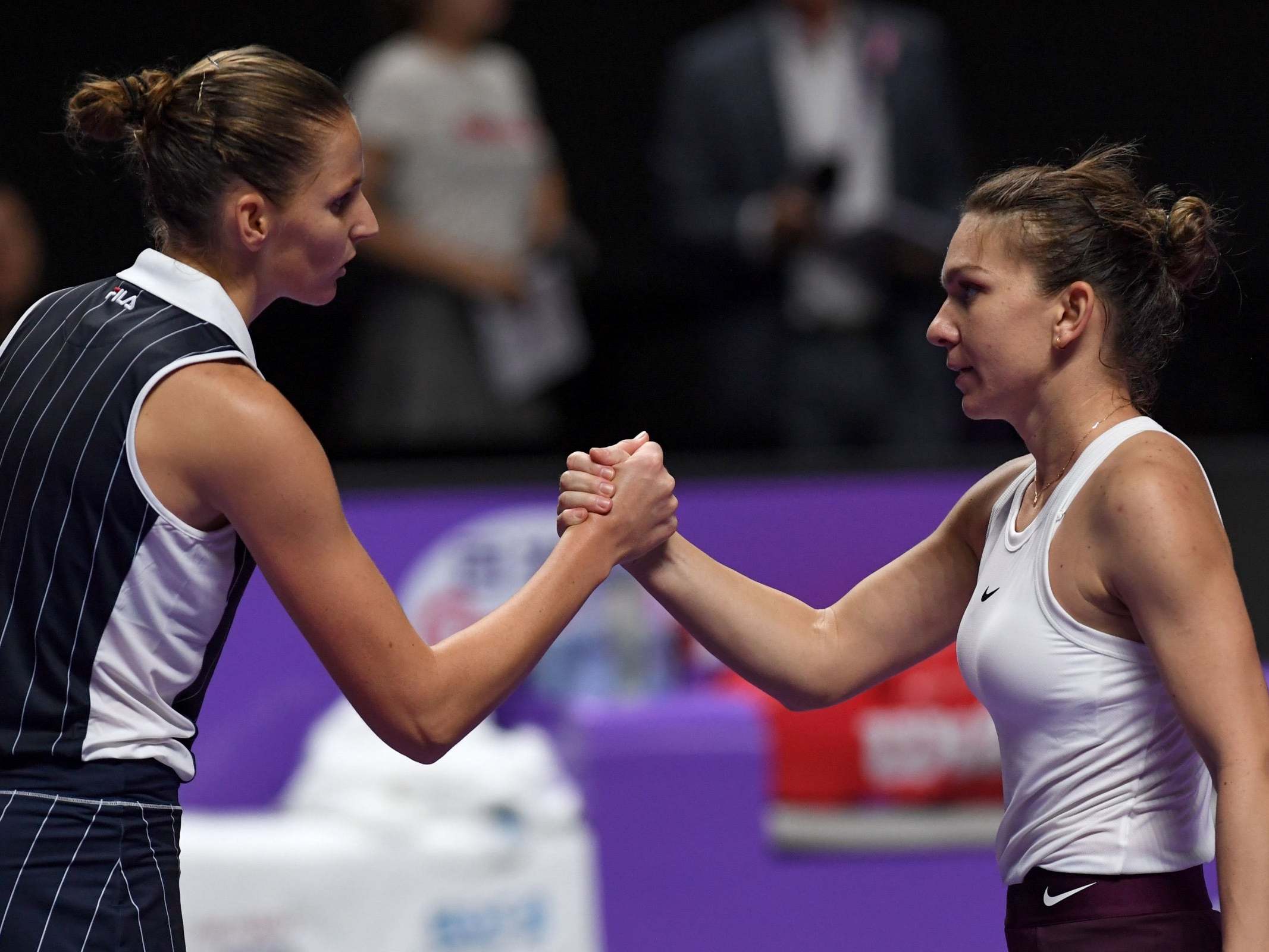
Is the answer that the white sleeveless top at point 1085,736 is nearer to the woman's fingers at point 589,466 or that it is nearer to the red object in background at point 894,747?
the woman's fingers at point 589,466

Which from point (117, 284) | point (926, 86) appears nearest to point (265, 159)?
point (117, 284)

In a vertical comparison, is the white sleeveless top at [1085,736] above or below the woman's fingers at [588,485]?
below

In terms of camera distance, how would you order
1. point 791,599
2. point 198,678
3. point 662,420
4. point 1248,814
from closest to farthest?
point 1248,814
point 198,678
point 791,599
point 662,420

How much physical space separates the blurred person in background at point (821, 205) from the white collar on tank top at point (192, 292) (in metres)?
2.73

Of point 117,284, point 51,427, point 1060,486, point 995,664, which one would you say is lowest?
point 995,664

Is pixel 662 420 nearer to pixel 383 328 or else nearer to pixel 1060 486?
pixel 383 328

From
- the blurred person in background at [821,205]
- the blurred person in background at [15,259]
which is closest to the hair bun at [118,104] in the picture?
the blurred person in background at [15,259]

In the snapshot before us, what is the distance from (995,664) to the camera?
178 centimetres

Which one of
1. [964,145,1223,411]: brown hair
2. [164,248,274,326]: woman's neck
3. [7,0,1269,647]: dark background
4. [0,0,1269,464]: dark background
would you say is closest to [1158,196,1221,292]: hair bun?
[964,145,1223,411]: brown hair

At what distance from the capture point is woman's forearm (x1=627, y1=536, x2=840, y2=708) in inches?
83.1

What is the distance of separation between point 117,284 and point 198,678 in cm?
41

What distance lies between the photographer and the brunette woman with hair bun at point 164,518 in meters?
1.63

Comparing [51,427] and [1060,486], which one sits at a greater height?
[51,427]

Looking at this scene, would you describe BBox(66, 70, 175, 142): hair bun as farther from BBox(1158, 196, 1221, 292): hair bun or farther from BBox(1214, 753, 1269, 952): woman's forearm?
BBox(1214, 753, 1269, 952): woman's forearm
